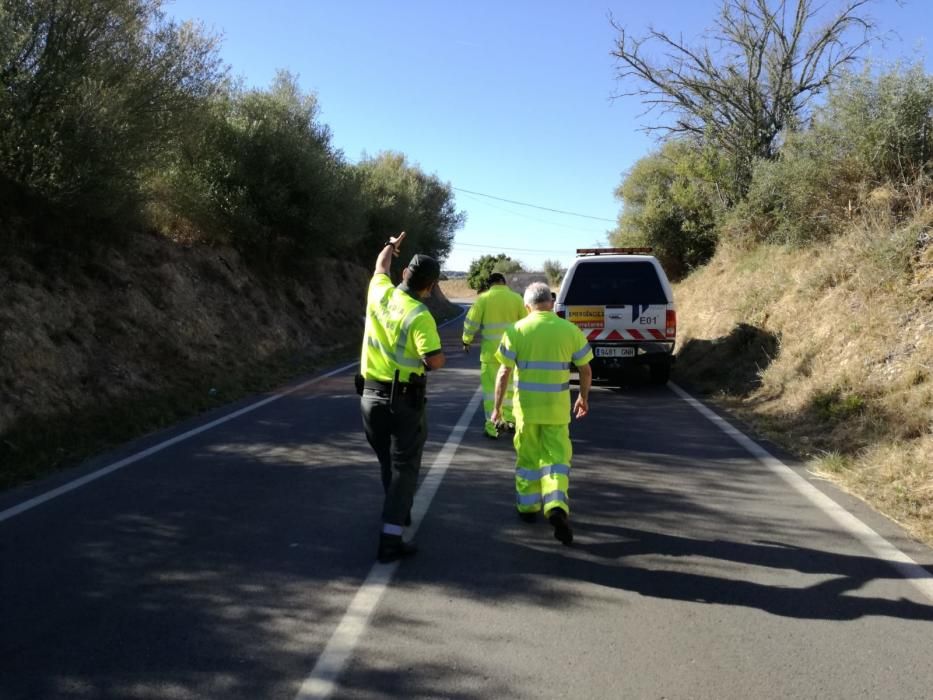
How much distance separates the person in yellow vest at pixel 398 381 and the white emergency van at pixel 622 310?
23.7 ft

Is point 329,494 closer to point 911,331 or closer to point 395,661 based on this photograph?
point 395,661

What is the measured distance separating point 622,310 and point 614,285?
0.73 m

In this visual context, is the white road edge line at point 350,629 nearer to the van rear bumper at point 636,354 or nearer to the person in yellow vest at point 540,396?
the person in yellow vest at point 540,396

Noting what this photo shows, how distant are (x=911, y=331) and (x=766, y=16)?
13.8 metres

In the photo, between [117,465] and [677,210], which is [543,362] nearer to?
[117,465]

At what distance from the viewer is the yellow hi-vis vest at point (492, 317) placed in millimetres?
9062

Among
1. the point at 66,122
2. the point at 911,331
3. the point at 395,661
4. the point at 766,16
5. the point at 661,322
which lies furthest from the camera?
the point at 766,16

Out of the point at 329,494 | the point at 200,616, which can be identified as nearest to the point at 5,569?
the point at 200,616

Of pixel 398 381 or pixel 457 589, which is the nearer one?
pixel 457 589

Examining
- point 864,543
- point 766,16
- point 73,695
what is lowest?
point 73,695

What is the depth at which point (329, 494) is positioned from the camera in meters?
6.18

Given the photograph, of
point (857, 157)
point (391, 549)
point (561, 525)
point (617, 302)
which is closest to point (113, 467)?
point (391, 549)

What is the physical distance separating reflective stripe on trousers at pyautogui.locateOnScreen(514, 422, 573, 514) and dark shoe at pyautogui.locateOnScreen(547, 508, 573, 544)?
215mm

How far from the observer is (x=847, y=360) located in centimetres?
952
